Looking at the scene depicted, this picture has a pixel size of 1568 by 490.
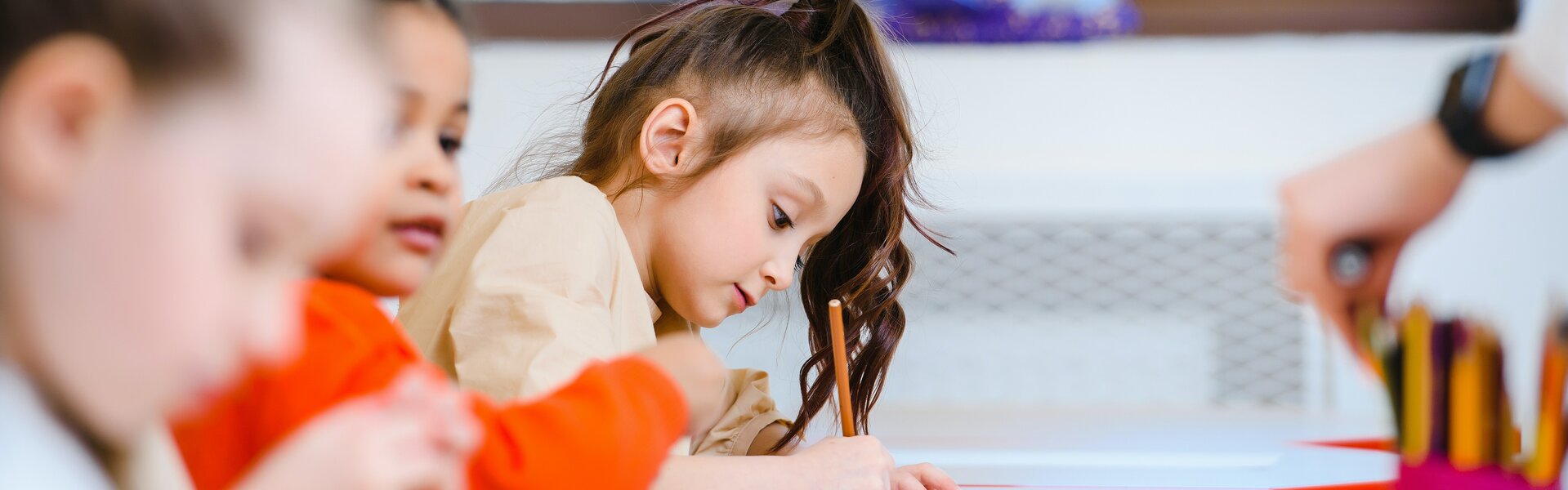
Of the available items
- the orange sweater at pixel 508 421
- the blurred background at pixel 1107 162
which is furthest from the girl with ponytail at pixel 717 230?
the blurred background at pixel 1107 162

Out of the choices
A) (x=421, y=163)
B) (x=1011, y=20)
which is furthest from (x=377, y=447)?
(x=1011, y=20)

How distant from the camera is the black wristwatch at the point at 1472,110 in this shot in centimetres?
33

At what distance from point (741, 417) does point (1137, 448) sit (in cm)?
30

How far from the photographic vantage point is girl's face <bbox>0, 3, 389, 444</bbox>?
0.18 m

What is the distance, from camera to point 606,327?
1.77 feet

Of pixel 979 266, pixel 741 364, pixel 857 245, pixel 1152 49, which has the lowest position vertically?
pixel 741 364

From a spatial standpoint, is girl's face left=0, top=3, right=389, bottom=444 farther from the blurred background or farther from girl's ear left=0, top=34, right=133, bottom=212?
the blurred background

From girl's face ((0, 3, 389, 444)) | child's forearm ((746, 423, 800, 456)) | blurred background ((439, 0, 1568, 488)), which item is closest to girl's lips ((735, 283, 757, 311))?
child's forearm ((746, 423, 800, 456))

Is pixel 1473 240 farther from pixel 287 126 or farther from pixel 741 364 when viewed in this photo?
pixel 741 364

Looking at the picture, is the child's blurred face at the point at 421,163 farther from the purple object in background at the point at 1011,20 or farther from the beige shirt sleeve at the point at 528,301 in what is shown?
the purple object in background at the point at 1011,20

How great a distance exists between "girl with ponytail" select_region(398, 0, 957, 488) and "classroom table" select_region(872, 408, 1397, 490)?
8 cm

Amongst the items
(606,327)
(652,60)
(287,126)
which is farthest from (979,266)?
(287,126)

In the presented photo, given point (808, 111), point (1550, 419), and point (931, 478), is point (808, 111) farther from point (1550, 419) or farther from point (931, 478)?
point (1550, 419)

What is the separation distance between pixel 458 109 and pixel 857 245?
49 cm
